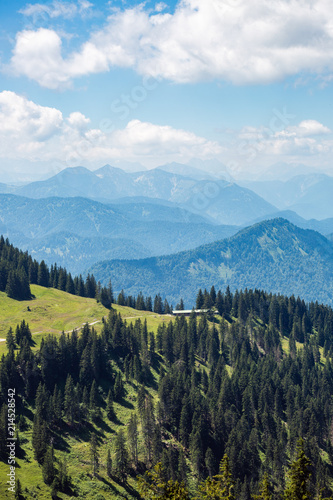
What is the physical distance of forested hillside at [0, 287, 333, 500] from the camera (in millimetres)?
98312

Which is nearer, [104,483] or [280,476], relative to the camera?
[104,483]

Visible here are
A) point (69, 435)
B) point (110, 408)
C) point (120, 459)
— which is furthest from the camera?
point (110, 408)

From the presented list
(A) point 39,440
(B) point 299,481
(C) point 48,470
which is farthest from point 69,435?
(B) point 299,481

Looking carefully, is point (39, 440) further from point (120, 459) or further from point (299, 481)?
point (299, 481)

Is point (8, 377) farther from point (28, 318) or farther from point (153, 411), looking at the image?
point (28, 318)

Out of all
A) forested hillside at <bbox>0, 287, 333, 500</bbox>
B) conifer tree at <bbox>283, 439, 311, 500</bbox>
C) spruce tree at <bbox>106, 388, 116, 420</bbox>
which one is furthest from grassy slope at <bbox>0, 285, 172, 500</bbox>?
conifer tree at <bbox>283, 439, 311, 500</bbox>

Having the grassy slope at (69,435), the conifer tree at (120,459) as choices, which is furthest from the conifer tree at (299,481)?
the conifer tree at (120,459)

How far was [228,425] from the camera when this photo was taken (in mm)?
128625

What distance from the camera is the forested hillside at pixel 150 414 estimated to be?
98312 millimetres

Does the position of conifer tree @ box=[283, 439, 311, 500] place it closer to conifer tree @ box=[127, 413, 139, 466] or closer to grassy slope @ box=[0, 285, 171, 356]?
conifer tree @ box=[127, 413, 139, 466]

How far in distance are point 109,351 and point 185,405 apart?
41.8 m

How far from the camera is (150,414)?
4567 inches

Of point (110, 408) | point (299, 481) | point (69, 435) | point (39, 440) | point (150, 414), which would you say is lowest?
point (69, 435)

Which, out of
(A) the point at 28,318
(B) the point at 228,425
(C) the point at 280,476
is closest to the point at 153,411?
(B) the point at 228,425
